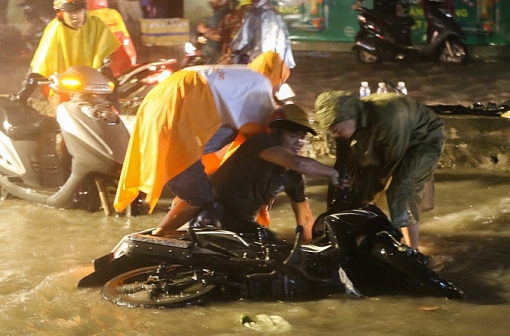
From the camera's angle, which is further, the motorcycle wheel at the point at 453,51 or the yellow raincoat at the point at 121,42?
the motorcycle wheel at the point at 453,51

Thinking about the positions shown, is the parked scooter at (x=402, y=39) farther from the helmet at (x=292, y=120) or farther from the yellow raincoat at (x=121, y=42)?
the helmet at (x=292, y=120)

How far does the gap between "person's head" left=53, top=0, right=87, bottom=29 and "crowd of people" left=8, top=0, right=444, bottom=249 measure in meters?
2.61

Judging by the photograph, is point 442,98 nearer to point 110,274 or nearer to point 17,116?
point 17,116

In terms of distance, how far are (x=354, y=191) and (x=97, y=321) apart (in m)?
1.91

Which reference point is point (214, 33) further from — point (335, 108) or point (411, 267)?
point (411, 267)

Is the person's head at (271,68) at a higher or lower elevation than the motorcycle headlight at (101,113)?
higher

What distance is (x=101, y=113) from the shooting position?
7082 mm

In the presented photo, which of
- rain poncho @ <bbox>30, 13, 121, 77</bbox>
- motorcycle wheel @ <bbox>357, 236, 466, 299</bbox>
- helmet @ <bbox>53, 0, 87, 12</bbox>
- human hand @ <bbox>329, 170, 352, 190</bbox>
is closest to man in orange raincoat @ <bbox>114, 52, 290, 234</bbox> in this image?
Result: human hand @ <bbox>329, 170, 352, 190</bbox>

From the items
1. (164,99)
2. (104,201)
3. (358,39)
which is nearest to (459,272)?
(164,99)

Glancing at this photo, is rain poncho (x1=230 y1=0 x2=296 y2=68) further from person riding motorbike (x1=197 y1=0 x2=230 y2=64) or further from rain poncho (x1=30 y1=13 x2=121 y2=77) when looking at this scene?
rain poncho (x1=30 y1=13 x2=121 y2=77)

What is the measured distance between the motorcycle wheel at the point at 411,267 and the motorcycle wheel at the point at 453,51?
1145 cm

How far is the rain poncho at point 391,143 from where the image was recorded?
5.14 m

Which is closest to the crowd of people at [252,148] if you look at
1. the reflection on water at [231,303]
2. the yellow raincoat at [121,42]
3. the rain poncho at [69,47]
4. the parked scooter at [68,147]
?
the reflection on water at [231,303]

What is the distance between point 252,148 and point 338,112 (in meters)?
0.64
